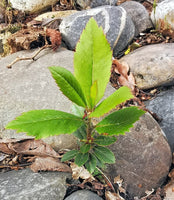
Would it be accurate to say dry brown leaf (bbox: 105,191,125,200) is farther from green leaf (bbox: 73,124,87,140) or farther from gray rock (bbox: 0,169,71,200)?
green leaf (bbox: 73,124,87,140)

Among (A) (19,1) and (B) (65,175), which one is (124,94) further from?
(A) (19,1)

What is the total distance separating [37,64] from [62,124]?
1.47 m

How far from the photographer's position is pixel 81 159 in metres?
1.51

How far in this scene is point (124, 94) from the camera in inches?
46.7

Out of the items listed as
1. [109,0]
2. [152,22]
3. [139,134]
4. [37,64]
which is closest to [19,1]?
[109,0]

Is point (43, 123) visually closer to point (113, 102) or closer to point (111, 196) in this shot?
point (113, 102)

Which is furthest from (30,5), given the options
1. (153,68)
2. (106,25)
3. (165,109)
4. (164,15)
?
(165,109)

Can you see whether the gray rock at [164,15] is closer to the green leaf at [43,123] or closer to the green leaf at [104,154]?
the green leaf at [104,154]

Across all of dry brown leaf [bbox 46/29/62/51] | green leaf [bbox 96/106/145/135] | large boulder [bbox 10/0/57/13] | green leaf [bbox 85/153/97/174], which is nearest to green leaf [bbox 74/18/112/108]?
green leaf [bbox 96/106/145/135]

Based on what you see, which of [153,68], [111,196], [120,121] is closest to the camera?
[120,121]

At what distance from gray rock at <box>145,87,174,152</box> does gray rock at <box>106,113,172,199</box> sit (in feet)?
0.80

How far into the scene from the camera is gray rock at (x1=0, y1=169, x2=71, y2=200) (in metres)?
1.48

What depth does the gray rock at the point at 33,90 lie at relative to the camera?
186 cm

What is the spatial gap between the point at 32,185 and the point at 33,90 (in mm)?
905
